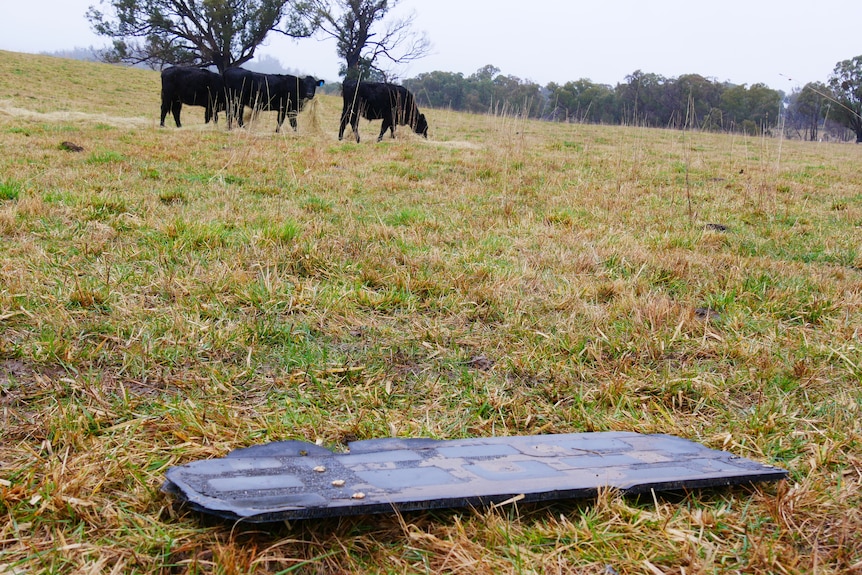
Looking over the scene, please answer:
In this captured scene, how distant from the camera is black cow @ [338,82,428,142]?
13094mm

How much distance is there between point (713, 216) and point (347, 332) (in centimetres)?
456

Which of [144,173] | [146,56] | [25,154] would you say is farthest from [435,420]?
[146,56]

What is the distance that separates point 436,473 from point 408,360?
937 mm

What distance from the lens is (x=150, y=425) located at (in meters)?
2.03

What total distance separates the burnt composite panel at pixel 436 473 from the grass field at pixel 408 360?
64 mm

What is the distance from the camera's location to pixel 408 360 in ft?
8.77

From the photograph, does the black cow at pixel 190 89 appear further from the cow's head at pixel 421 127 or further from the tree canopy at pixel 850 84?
the tree canopy at pixel 850 84

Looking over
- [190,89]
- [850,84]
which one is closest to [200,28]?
[190,89]

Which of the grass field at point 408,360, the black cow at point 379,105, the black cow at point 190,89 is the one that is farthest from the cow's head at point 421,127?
the grass field at point 408,360


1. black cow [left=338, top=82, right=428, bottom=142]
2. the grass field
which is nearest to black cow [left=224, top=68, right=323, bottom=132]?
black cow [left=338, top=82, right=428, bottom=142]

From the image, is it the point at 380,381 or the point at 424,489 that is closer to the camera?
the point at 424,489

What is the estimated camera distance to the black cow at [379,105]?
13.1m

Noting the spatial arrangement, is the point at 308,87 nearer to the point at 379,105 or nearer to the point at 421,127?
the point at 379,105

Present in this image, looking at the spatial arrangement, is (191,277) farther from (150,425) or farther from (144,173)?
(144,173)
